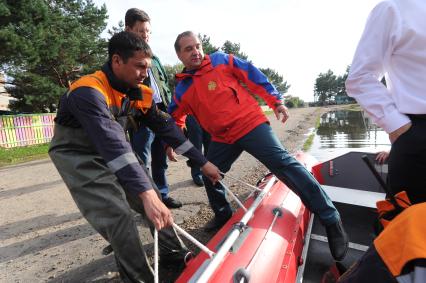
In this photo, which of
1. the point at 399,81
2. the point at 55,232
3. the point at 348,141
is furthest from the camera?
the point at 348,141

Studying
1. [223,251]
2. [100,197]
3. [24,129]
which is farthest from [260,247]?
[24,129]

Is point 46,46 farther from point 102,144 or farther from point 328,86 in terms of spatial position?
point 328,86

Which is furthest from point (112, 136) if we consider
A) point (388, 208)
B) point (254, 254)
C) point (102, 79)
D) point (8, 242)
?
point (8, 242)

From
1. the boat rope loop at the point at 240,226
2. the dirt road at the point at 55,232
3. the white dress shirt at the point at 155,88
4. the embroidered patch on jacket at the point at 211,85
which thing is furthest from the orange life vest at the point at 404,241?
the white dress shirt at the point at 155,88

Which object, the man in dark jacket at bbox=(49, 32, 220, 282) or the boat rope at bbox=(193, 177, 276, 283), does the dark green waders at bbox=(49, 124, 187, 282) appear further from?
the boat rope at bbox=(193, 177, 276, 283)

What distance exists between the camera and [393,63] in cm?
160

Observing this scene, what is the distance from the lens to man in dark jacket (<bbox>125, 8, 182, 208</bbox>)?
132 inches

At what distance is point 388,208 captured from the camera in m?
1.43

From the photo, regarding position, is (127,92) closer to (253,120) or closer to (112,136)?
(112,136)

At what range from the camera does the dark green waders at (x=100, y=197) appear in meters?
1.90

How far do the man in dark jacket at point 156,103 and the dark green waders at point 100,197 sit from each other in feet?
3.58

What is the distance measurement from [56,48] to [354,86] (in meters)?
16.0

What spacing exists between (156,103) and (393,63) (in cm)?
241

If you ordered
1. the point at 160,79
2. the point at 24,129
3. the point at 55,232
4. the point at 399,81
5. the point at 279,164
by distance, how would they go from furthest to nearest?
the point at 24,129
the point at 160,79
the point at 55,232
the point at 279,164
the point at 399,81
